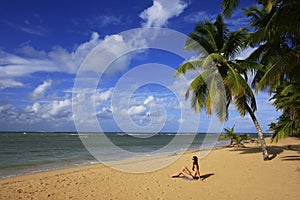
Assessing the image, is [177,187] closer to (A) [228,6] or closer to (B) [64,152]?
(A) [228,6]

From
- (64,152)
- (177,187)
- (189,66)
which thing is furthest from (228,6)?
(64,152)

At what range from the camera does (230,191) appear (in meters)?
6.65

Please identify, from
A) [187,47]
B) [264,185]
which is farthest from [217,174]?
[187,47]

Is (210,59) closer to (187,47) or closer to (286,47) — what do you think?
(187,47)

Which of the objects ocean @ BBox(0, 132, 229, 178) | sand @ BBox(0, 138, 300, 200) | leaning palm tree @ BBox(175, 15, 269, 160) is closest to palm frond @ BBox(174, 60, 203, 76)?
leaning palm tree @ BBox(175, 15, 269, 160)

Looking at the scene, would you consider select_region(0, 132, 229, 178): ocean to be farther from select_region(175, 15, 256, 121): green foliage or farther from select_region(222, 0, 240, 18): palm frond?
select_region(222, 0, 240, 18): palm frond

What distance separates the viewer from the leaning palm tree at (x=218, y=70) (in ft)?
38.7

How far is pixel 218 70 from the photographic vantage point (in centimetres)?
1266

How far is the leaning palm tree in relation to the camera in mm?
11781

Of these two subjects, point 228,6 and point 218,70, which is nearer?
point 228,6

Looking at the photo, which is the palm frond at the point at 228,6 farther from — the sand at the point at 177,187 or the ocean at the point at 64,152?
the ocean at the point at 64,152

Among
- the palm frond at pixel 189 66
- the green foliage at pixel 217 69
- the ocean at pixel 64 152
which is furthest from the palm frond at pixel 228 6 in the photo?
the ocean at pixel 64 152

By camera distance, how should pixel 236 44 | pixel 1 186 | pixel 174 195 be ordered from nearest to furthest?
1. pixel 174 195
2. pixel 1 186
3. pixel 236 44

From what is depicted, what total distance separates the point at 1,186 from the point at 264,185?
823 cm
